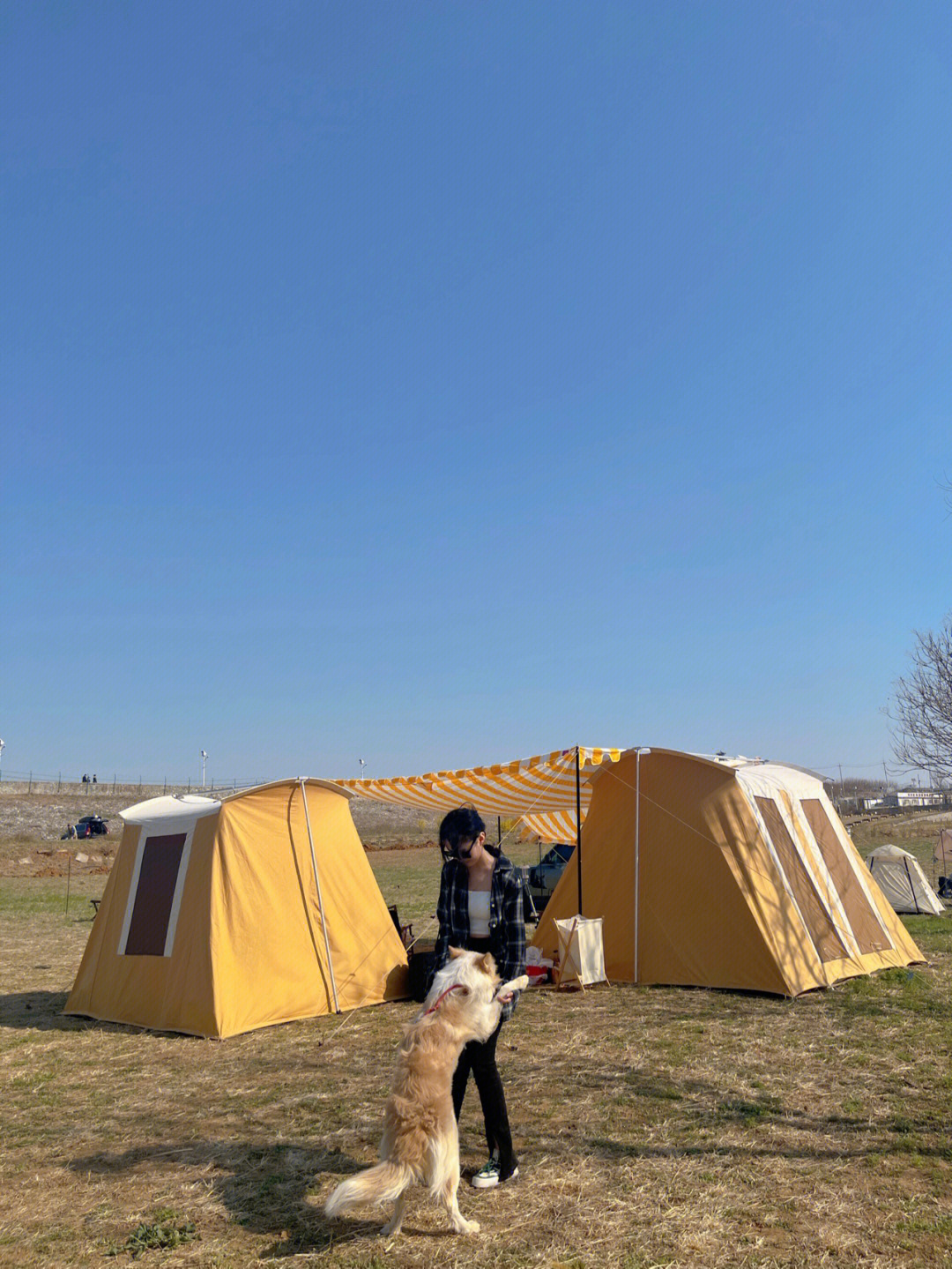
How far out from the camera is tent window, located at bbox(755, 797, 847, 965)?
917 cm

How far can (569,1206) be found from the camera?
4121 mm

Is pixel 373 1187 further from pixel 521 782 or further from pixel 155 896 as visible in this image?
pixel 521 782

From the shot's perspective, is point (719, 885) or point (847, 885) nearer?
point (719, 885)

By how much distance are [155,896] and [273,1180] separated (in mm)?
4572

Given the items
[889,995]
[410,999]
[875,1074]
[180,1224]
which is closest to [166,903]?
[410,999]

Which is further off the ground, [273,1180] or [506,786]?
[506,786]

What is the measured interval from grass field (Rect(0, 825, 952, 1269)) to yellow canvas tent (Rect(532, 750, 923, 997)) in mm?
426

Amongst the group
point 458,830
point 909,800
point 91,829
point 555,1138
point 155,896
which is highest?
point 91,829

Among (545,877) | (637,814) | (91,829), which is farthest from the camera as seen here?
(91,829)

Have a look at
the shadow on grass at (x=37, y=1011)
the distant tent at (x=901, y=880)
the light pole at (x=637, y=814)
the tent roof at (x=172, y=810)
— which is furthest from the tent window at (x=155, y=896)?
the distant tent at (x=901, y=880)

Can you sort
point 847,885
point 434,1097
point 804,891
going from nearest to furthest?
point 434,1097 → point 804,891 → point 847,885

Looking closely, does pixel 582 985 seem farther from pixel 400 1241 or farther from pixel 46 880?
pixel 46 880

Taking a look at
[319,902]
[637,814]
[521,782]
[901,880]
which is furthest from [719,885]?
[901,880]

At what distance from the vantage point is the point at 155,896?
869cm
